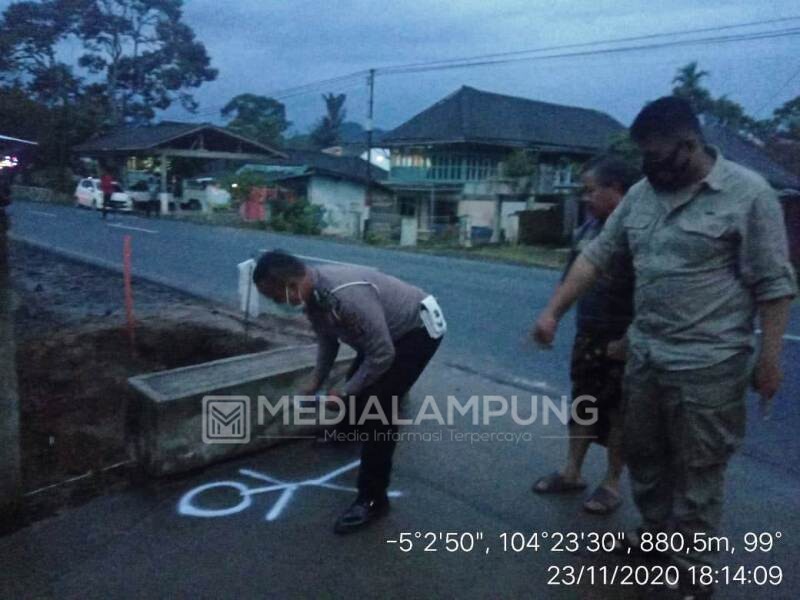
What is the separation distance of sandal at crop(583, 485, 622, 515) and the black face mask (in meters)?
1.65

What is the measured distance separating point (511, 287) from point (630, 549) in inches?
389

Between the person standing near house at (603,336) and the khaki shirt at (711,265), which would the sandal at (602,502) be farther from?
the khaki shirt at (711,265)

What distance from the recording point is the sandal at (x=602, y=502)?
3.65m

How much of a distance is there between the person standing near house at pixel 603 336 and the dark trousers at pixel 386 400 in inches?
29.2

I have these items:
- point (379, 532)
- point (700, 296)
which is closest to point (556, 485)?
point (379, 532)

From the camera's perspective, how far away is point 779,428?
520 cm

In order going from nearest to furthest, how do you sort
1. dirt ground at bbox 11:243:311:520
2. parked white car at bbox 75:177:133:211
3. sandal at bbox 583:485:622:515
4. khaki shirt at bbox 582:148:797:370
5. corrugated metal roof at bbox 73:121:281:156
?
khaki shirt at bbox 582:148:797:370 → sandal at bbox 583:485:622:515 → dirt ground at bbox 11:243:311:520 → parked white car at bbox 75:177:133:211 → corrugated metal roof at bbox 73:121:281:156

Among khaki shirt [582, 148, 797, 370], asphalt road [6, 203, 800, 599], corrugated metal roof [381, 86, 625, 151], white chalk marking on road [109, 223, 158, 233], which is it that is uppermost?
corrugated metal roof [381, 86, 625, 151]

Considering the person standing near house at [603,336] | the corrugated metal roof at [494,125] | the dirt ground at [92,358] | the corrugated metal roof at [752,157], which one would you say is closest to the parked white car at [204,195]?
the corrugated metal roof at [494,125]

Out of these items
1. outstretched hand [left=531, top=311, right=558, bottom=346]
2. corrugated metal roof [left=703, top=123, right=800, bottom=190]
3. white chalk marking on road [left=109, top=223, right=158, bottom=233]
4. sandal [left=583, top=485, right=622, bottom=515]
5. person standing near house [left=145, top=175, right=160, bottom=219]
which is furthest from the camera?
person standing near house [left=145, top=175, right=160, bottom=219]

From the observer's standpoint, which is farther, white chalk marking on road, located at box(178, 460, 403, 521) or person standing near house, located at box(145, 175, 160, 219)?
person standing near house, located at box(145, 175, 160, 219)

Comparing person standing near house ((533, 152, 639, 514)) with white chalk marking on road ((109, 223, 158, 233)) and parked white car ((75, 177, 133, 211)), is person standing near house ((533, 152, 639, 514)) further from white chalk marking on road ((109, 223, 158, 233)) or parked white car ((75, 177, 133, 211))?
parked white car ((75, 177, 133, 211))

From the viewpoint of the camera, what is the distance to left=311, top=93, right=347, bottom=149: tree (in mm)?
64500

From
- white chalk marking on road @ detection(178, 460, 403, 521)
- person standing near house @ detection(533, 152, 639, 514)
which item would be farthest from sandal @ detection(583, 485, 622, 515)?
white chalk marking on road @ detection(178, 460, 403, 521)
